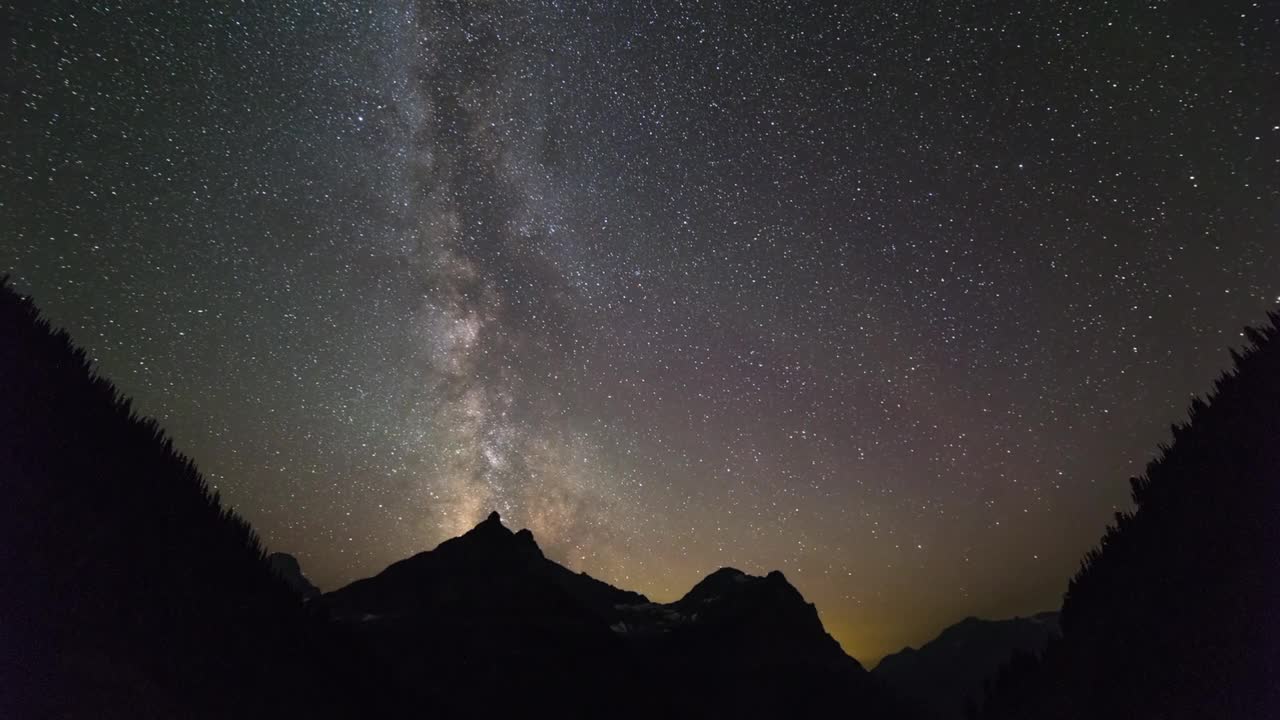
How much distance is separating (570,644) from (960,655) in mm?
125396

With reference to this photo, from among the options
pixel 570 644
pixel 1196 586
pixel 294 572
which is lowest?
pixel 1196 586

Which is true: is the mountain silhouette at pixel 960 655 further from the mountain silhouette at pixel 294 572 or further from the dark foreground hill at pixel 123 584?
the dark foreground hill at pixel 123 584

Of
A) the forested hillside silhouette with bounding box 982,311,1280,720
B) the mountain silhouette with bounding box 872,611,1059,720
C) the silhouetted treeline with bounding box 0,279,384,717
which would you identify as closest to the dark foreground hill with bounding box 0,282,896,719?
the silhouetted treeline with bounding box 0,279,384,717

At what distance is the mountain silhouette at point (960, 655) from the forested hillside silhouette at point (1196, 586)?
128 metres

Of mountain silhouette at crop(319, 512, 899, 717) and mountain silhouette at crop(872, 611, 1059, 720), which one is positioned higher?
mountain silhouette at crop(872, 611, 1059, 720)

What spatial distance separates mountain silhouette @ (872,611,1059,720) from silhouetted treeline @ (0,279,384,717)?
134977mm

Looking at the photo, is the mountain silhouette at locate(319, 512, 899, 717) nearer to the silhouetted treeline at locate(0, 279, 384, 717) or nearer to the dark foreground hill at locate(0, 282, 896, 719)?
the dark foreground hill at locate(0, 282, 896, 719)

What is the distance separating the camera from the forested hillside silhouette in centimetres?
720

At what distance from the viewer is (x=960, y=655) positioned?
14450 centimetres

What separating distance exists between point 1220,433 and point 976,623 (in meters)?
187

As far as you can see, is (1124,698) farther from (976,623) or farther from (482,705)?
(976,623)

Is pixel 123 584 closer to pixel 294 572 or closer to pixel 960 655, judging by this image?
pixel 294 572

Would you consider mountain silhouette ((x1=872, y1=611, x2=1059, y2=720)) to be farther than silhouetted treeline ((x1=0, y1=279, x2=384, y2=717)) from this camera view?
Yes

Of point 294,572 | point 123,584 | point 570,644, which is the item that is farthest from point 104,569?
point 294,572
